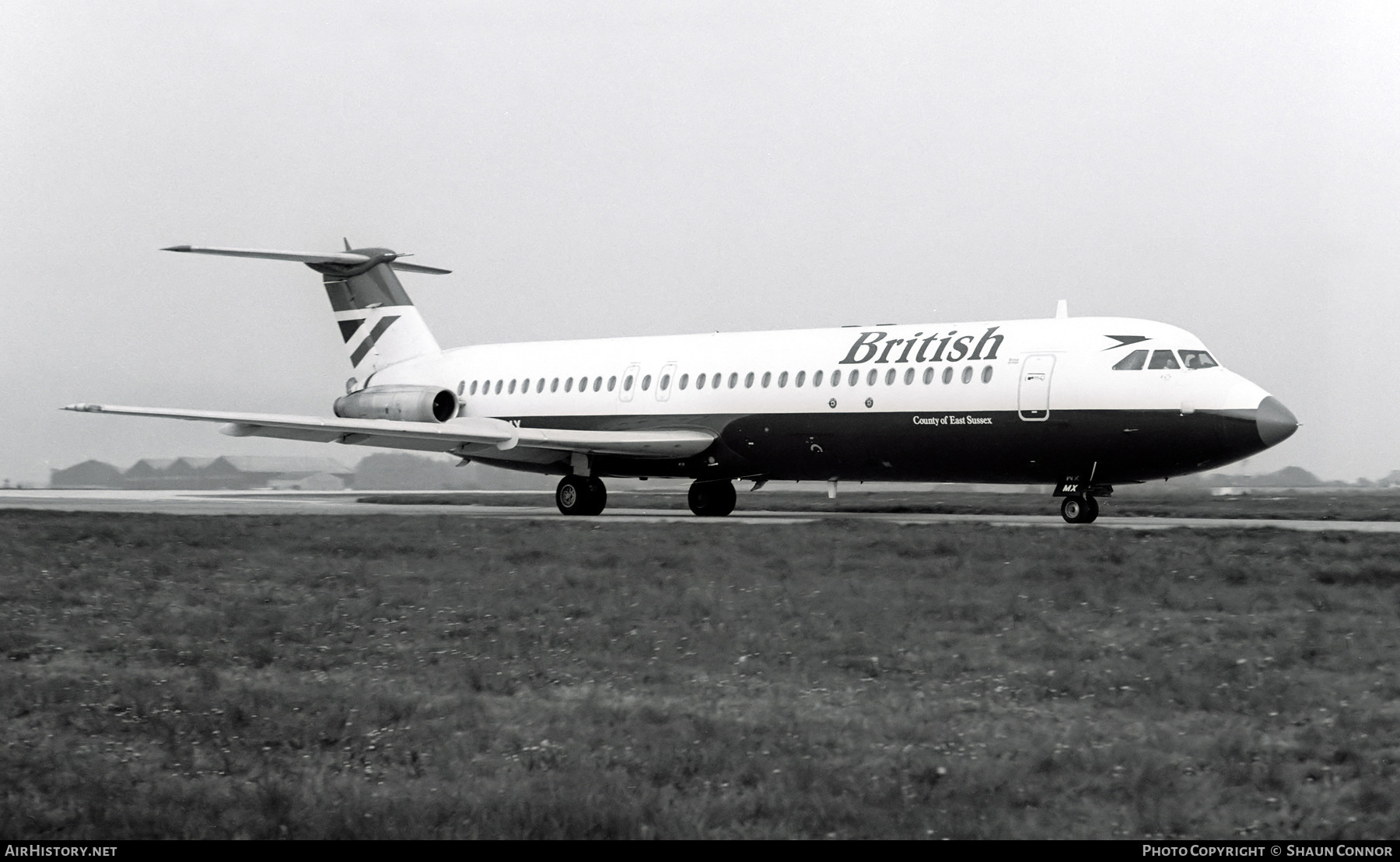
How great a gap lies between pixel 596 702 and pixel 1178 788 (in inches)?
149

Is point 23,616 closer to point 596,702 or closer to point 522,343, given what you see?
point 596,702

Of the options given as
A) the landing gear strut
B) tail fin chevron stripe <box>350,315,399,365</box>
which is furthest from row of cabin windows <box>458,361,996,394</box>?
tail fin chevron stripe <box>350,315,399,365</box>

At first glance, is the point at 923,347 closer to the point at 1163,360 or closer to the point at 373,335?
the point at 1163,360

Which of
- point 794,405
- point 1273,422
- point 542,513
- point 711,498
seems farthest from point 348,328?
point 1273,422

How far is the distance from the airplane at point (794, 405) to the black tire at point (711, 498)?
0.05 m

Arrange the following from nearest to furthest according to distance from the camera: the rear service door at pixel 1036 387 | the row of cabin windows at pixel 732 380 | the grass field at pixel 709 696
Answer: the grass field at pixel 709 696 < the rear service door at pixel 1036 387 < the row of cabin windows at pixel 732 380

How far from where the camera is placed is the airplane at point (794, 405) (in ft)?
75.7

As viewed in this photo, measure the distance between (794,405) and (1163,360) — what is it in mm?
6899

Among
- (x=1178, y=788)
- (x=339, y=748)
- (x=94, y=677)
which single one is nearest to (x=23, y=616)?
(x=94, y=677)

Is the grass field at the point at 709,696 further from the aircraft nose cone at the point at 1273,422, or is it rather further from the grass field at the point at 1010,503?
the grass field at the point at 1010,503

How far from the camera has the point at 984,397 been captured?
24.3m

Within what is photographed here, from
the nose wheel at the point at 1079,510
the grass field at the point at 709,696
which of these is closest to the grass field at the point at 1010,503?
the nose wheel at the point at 1079,510
